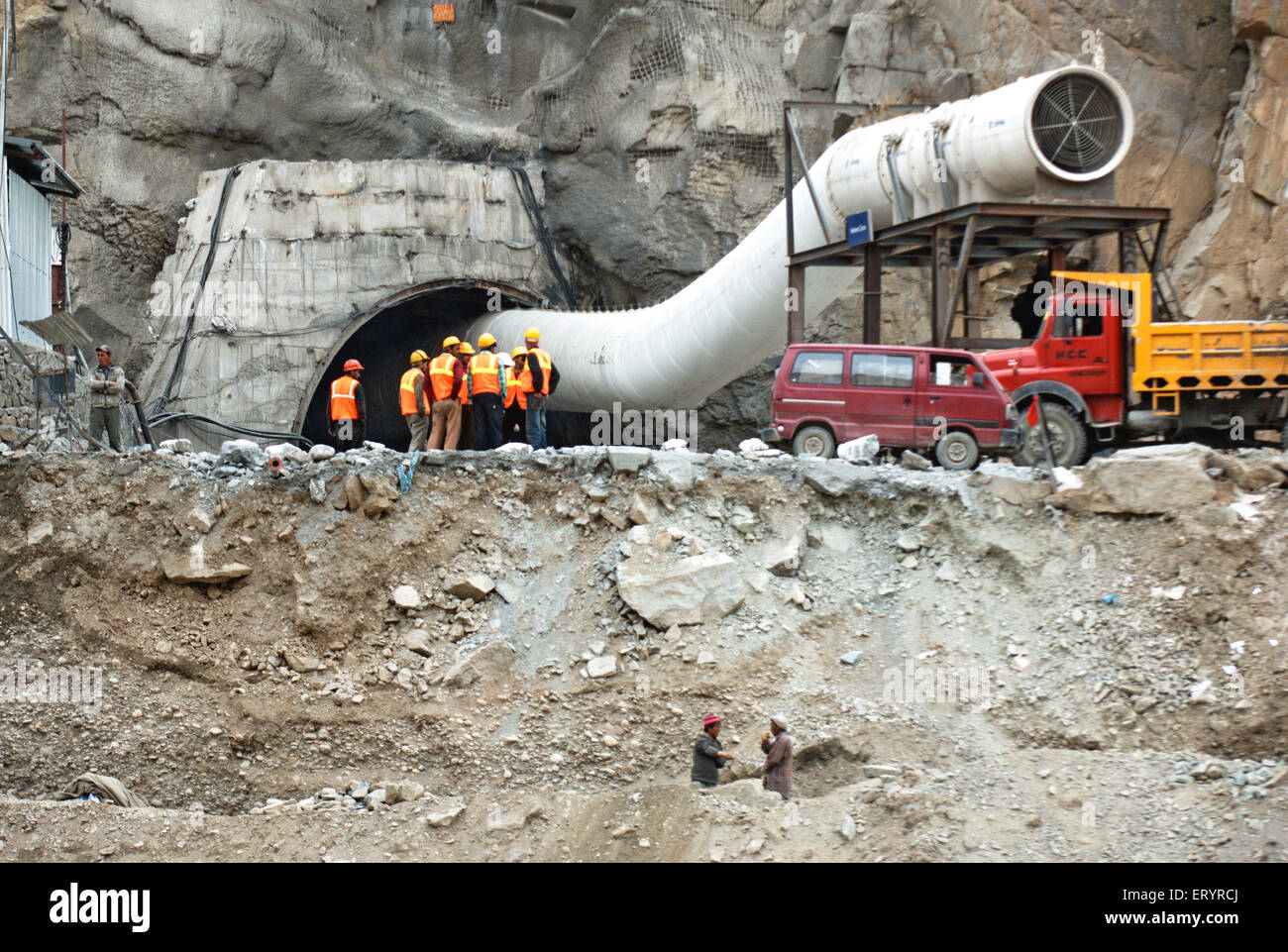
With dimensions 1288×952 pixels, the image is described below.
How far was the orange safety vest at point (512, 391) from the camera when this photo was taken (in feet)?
46.7

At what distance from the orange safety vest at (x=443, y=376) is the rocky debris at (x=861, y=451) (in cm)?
419

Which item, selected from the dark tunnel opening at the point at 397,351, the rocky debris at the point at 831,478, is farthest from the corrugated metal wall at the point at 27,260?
the rocky debris at the point at 831,478

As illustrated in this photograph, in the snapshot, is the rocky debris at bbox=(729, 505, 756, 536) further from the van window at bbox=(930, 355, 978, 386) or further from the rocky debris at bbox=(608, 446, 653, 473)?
the van window at bbox=(930, 355, 978, 386)

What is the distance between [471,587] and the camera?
11.2 metres

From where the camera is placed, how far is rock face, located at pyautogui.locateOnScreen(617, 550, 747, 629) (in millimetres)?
10922

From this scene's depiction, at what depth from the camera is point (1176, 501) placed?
10.6m

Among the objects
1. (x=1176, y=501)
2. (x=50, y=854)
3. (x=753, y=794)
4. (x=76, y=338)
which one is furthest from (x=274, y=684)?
(x=1176, y=501)

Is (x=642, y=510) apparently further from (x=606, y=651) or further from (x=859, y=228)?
(x=859, y=228)

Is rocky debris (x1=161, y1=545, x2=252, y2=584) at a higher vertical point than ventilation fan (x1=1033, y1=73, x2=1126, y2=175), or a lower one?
lower

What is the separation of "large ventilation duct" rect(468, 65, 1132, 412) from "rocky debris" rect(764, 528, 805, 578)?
15.4ft

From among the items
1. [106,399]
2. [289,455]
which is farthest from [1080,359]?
[106,399]

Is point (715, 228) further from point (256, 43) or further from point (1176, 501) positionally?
point (1176, 501)

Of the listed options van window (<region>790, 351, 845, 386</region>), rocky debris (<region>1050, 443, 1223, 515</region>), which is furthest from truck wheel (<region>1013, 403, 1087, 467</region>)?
rocky debris (<region>1050, 443, 1223, 515</region>)

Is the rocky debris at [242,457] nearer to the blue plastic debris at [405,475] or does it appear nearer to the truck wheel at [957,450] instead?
the blue plastic debris at [405,475]
